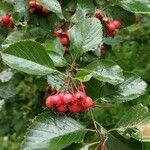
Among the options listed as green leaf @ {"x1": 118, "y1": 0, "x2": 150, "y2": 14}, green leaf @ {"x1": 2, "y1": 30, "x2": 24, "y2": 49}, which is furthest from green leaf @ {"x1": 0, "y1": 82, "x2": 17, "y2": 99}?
green leaf @ {"x1": 118, "y1": 0, "x2": 150, "y2": 14}

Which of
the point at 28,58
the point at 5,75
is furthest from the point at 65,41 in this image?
the point at 5,75

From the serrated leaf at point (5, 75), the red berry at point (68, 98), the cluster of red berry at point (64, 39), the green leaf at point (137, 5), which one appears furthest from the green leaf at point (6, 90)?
the red berry at point (68, 98)

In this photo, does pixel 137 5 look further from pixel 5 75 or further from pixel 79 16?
pixel 5 75

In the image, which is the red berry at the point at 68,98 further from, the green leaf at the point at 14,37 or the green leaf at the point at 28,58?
the green leaf at the point at 14,37

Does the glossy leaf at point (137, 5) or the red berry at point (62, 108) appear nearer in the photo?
the red berry at point (62, 108)

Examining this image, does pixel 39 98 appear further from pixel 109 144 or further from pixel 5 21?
pixel 109 144

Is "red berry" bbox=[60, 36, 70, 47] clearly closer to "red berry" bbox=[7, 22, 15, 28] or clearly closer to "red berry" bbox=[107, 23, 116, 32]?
"red berry" bbox=[107, 23, 116, 32]

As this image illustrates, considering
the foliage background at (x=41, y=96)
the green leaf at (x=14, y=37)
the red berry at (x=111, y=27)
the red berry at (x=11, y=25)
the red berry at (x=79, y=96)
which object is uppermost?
the red berry at (x=79, y=96)

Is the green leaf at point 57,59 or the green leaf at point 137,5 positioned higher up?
the green leaf at point 137,5
